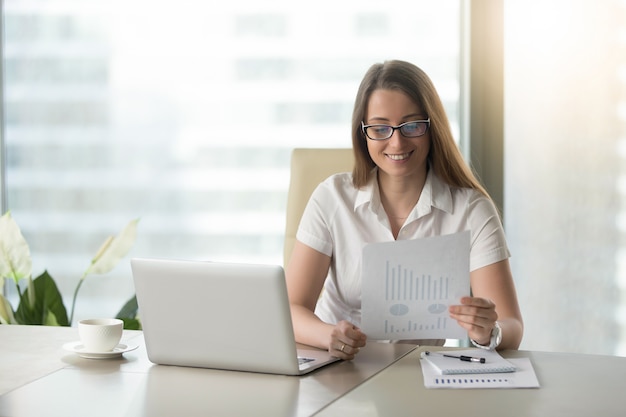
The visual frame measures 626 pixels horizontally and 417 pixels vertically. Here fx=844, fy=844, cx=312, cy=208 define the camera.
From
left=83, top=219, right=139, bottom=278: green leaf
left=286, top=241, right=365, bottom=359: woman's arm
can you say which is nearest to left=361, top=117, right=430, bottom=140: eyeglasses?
left=286, top=241, right=365, bottom=359: woman's arm

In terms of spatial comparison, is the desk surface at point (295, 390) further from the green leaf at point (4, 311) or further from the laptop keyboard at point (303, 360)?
the green leaf at point (4, 311)

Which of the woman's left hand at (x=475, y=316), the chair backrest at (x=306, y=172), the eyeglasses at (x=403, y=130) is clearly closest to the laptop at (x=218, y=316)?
the woman's left hand at (x=475, y=316)

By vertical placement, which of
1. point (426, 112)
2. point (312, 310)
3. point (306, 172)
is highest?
point (426, 112)

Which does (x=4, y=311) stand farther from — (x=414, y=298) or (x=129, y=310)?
(x=414, y=298)

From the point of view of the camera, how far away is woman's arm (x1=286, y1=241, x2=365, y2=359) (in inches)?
62.5

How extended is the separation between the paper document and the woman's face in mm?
515

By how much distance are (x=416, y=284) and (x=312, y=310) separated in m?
0.54

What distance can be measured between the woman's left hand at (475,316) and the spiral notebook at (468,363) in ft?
0.13

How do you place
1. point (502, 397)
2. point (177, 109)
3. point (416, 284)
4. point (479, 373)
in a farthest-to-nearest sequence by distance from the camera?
point (177, 109), point (416, 284), point (479, 373), point (502, 397)

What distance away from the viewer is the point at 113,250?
282cm

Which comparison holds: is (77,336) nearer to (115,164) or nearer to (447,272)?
(447,272)

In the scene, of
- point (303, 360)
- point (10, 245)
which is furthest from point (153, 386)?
point (10, 245)

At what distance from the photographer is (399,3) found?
3168 millimetres

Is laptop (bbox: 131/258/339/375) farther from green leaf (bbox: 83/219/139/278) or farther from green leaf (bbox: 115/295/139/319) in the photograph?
green leaf (bbox: 115/295/139/319)
